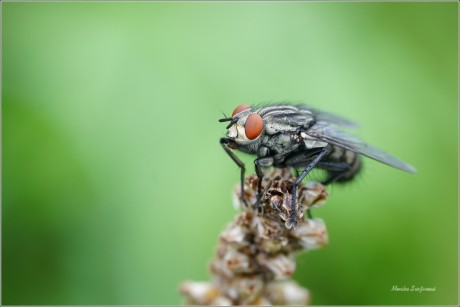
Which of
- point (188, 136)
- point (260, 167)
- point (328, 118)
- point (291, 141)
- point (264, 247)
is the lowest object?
point (264, 247)

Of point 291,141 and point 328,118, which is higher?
point 328,118

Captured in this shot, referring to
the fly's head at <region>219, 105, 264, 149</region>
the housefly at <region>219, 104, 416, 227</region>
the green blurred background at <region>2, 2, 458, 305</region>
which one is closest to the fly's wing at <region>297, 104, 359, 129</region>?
the housefly at <region>219, 104, 416, 227</region>

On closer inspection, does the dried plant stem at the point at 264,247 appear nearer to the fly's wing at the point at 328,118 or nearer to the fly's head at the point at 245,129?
the fly's head at the point at 245,129

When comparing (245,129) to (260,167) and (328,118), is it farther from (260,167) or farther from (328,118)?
(328,118)

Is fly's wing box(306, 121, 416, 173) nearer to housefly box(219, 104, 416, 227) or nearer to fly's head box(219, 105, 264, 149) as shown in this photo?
housefly box(219, 104, 416, 227)

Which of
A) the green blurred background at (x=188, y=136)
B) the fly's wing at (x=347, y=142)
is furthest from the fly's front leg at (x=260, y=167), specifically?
the green blurred background at (x=188, y=136)

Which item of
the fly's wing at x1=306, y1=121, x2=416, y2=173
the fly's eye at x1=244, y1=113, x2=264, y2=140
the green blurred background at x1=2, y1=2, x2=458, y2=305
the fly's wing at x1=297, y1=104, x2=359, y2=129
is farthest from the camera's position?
the green blurred background at x1=2, y1=2, x2=458, y2=305

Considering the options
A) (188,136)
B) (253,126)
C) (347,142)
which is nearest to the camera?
(253,126)

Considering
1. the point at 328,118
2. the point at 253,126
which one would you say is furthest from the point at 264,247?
the point at 328,118
